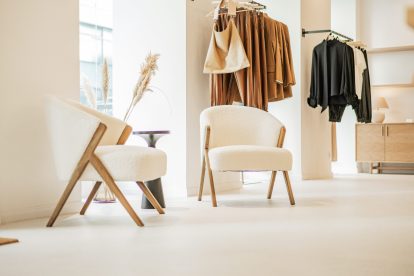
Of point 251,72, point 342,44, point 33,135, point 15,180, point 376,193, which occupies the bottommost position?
point 376,193

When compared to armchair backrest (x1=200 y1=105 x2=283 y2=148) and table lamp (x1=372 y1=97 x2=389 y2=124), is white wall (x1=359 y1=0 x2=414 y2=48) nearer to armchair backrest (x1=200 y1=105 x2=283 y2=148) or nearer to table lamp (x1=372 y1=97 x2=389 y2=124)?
table lamp (x1=372 y1=97 x2=389 y2=124)

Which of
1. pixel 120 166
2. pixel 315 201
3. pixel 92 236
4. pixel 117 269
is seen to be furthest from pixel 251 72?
pixel 117 269

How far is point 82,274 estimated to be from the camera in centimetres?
192

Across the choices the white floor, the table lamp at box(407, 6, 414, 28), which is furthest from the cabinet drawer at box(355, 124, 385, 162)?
the table lamp at box(407, 6, 414, 28)

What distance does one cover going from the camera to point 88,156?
3.13 metres

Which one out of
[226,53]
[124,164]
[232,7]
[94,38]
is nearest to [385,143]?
[226,53]

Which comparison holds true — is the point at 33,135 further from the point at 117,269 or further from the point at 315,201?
the point at 315,201

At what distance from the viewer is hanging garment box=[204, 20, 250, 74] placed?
4.91 meters

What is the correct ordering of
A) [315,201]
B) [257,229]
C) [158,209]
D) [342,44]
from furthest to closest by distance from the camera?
[342,44] < [315,201] < [158,209] < [257,229]

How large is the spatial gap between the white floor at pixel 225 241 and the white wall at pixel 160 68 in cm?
80

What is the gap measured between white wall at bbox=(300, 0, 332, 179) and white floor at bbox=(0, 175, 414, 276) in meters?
2.85

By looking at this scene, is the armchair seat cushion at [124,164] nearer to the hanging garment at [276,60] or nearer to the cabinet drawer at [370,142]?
the hanging garment at [276,60]

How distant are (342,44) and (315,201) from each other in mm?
3109

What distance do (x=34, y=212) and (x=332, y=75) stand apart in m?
4.48
